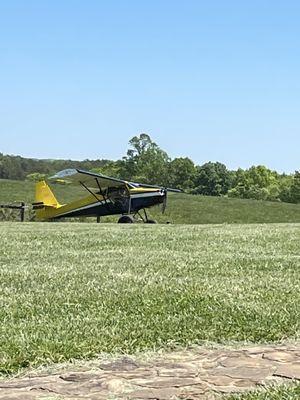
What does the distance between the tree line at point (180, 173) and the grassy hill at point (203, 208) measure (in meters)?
32.8

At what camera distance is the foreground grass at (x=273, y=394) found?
301 centimetres

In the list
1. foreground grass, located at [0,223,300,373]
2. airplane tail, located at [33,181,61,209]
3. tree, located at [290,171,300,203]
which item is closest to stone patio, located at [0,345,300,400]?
foreground grass, located at [0,223,300,373]

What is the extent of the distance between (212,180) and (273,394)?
86.6 m

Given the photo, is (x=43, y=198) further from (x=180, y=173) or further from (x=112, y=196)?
(x=180, y=173)

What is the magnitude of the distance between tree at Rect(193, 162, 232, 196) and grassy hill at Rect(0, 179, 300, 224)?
144 feet

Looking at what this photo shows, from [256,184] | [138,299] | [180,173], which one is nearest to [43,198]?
[138,299]

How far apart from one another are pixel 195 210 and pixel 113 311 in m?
32.2

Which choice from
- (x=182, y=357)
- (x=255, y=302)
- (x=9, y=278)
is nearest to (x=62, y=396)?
(x=182, y=357)

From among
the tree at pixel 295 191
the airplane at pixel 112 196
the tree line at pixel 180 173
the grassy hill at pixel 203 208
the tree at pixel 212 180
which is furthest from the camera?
the tree at pixel 212 180

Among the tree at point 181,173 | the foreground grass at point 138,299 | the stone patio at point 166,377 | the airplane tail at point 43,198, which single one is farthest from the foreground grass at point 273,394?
the tree at point 181,173

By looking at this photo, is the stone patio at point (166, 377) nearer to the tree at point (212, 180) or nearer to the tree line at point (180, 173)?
the tree line at point (180, 173)

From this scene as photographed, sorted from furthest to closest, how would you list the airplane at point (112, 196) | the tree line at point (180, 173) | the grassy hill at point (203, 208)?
the tree line at point (180, 173)
the grassy hill at point (203, 208)
the airplane at point (112, 196)

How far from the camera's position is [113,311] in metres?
4.79

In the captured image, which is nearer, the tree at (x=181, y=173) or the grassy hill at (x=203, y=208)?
the grassy hill at (x=203, y=208)
